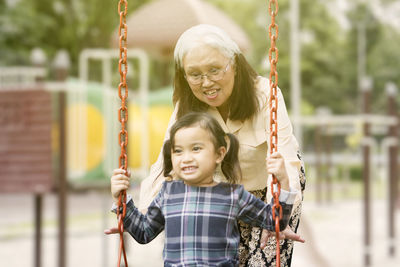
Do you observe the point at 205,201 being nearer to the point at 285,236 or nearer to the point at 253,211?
the point at 253,211

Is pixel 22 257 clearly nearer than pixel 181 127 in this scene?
No

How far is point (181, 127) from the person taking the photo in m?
2.10

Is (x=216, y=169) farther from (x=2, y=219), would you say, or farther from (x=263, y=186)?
(x=2, y=219)

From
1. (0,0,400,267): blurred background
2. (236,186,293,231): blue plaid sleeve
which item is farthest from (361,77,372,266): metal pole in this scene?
(236,186,293,231): blue plaid sleeve

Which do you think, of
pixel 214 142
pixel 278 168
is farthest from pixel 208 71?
pixel 278 168

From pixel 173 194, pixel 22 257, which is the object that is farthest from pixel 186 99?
pixel 22 257

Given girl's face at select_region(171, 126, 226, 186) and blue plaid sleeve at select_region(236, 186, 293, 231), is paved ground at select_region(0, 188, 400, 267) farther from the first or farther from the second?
girl's face at select_region(171, 126, 226, 186)

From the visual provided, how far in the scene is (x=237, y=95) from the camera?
2273 mm

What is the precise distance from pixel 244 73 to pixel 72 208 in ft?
47.0

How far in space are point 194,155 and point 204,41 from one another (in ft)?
A: 1.42

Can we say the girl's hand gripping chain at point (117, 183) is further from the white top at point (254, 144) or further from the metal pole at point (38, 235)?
the metal pole at point (38, 235)

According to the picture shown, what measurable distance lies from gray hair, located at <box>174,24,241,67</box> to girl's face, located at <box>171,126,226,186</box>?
32 centimetres

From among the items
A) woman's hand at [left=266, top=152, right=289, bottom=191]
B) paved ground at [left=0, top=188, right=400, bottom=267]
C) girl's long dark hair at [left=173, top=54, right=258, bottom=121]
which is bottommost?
paved ground at [left=0, top=188, right=400, bottom=267]

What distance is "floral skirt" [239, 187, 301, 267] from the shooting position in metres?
2.27
